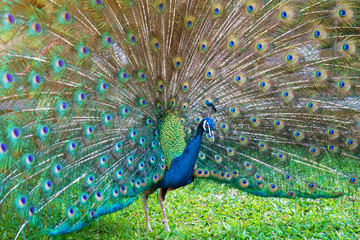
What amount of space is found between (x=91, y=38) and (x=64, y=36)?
260mm

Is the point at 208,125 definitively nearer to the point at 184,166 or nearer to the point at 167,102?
the point at 184,166

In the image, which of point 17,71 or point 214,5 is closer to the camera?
point 17,71

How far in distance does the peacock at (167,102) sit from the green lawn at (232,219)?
421 millimetres

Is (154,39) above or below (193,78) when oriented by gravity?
above

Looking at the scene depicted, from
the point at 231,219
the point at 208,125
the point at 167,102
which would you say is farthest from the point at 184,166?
the point at 231,219

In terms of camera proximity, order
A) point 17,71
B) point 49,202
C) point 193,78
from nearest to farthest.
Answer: point 17,71, point 49,202, point 193,78

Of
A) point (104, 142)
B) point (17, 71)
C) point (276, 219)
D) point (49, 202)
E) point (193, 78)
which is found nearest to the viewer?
point (17, 71)

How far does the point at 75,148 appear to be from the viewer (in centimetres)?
331

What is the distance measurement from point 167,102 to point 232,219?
2077 millimetres

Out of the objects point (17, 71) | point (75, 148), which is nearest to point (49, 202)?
point (75, 148)

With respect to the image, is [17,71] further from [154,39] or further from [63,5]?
[154,39]

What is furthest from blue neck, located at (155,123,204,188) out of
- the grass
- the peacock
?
the grass

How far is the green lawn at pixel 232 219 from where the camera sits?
420 cm

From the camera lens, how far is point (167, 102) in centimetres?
390
